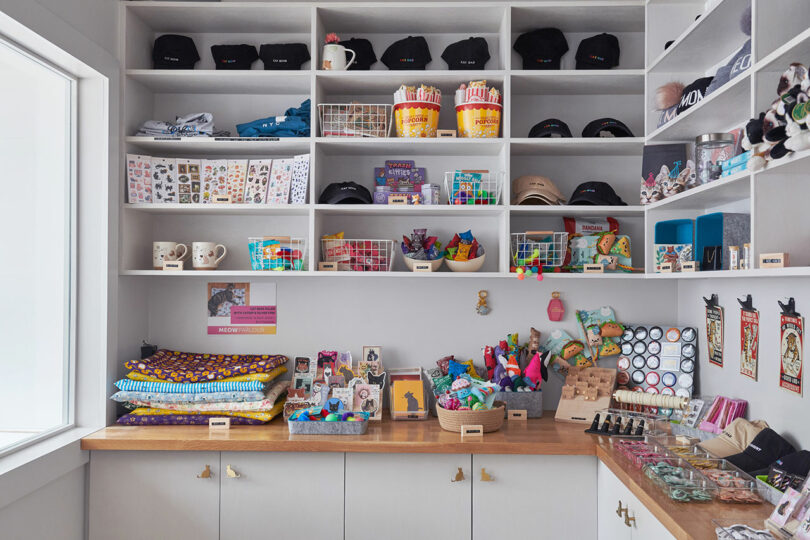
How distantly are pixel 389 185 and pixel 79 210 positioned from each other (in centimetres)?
136

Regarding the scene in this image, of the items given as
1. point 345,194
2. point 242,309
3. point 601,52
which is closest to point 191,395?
point 242,309

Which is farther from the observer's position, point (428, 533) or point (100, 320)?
point (100, 320)

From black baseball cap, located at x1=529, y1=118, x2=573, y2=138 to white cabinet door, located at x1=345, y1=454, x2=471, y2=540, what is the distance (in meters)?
1.47

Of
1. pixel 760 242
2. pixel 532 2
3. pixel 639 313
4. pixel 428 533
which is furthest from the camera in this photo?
pixel 639 313

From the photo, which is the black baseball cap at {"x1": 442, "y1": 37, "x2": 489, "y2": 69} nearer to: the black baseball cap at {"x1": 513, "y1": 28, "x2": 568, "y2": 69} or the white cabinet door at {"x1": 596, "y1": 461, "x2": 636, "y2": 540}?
the black baseball cap at {"x1": 513, "y1": 28, "x2": 568, "y2": 69}

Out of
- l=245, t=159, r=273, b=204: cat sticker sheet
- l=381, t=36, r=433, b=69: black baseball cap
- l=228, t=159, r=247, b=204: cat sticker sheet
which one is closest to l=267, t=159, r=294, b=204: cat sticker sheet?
l=245, t=159, r=273, b=204: cat sticker sheet

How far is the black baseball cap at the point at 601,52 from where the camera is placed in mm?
2801

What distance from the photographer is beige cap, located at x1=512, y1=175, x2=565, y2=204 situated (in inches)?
108

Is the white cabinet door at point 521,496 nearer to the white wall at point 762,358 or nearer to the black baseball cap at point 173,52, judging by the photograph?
the white wall at point 762,358

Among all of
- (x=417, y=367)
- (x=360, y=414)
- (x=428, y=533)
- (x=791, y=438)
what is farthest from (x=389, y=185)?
(x=791, y=438)

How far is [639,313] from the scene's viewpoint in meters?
2.96

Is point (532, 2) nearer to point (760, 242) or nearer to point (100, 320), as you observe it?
point (760, 242)

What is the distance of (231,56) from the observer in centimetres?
288

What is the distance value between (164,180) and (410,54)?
128cm
